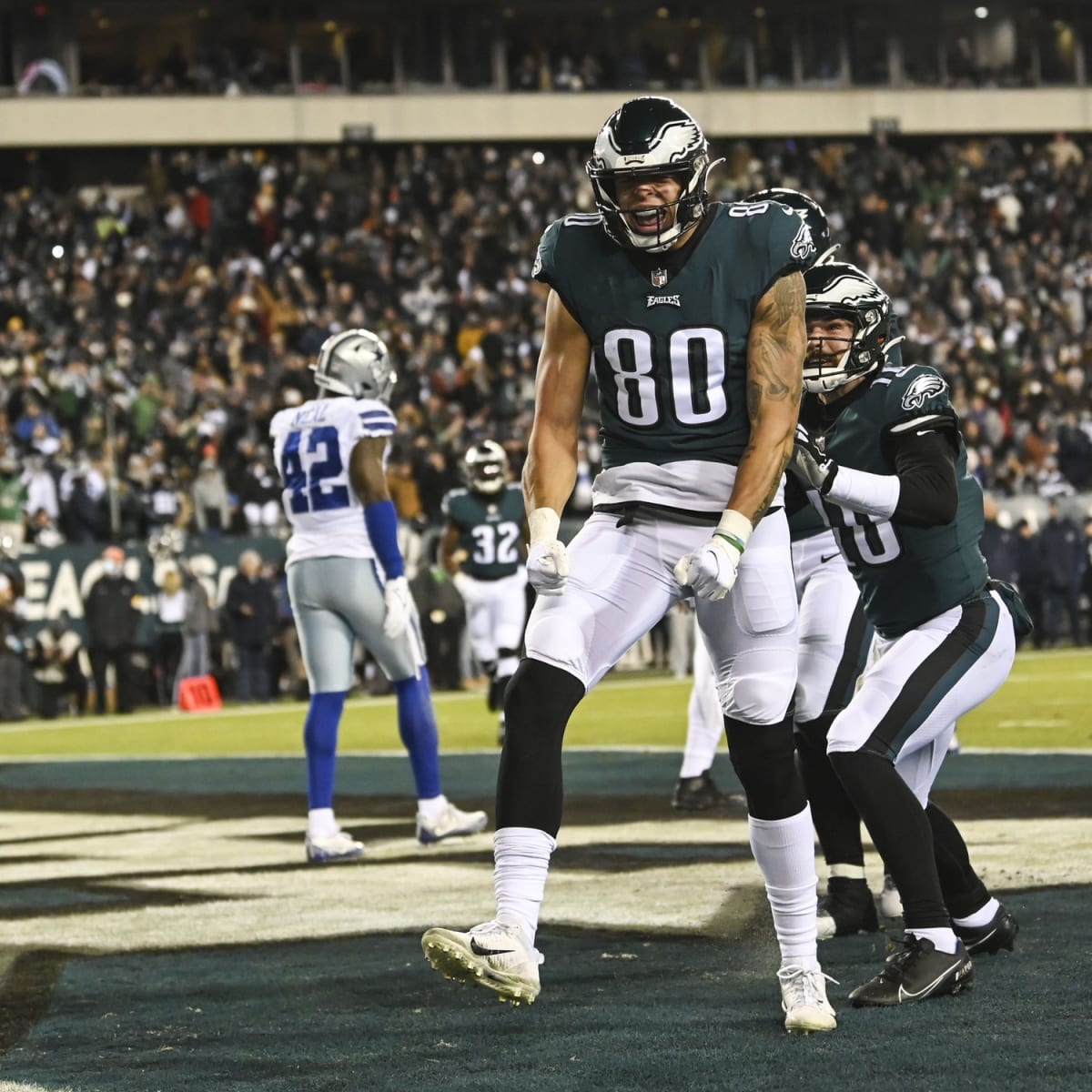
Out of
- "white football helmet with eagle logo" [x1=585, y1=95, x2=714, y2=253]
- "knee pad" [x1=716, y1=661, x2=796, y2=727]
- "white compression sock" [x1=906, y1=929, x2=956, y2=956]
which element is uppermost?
"white football helmet with eagle logo" [x1=585, y1=95, x2=714, y2=253]

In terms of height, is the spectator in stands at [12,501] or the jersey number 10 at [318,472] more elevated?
the jersey number 10 at [318,472]

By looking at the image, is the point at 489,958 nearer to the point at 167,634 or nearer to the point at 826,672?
the point at 826,672

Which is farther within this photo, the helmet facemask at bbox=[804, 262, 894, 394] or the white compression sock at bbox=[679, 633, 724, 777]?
the white compression sock at bbox=[679, 633, 724, 777]

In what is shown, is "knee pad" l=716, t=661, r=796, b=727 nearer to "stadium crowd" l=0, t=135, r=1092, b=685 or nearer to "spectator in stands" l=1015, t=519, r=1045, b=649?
"stadium crowd" l=0, t=135, r=1092, b=685

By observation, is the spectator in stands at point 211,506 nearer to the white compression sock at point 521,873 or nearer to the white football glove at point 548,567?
the white football glove at point 548,567

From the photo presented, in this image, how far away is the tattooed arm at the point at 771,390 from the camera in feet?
15.7

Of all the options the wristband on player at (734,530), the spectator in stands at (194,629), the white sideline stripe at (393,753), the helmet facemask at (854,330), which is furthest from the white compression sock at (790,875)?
the spectator in stands at (194,629)

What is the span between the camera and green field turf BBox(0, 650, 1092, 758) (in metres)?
13.4

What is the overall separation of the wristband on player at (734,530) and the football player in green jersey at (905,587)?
528 mm

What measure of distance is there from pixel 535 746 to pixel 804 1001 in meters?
0.84

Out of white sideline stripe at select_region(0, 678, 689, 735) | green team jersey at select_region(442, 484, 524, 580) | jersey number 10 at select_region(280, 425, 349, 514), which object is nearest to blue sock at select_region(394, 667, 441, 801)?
jersey number 10 at select_region(280, 425, 349, 514)

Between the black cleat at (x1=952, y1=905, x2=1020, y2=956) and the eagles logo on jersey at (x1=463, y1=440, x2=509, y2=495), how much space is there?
9.66m

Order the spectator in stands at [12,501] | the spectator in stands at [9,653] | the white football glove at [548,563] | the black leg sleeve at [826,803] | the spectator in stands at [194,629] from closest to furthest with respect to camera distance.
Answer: the white football glove at [548,563]
the black leg sleeve at [826,803]
the spectator in stands at [9,653]
the spectator in stands at [194,629]
the spectator in stands at [12,501]

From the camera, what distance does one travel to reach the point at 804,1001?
15.4ft
